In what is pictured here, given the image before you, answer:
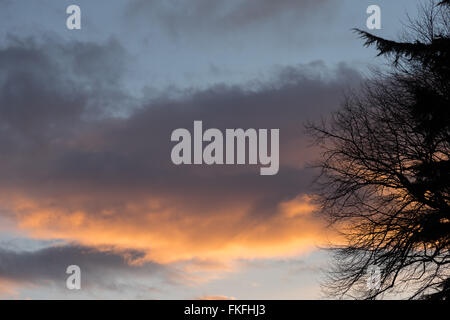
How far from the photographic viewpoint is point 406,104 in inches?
802

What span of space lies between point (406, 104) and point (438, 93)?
1.35m

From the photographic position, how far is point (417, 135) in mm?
19859

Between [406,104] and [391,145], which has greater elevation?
[406,104]

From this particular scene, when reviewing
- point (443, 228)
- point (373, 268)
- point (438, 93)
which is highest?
point (438, 93)
